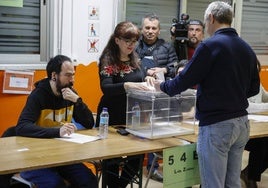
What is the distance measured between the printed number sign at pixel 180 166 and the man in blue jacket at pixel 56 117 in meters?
0.46

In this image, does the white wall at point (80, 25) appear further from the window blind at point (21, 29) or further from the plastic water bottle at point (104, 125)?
the plastic water bottle at point (104, 125)

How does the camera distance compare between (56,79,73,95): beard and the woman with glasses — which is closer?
(56,79,73,95): beard

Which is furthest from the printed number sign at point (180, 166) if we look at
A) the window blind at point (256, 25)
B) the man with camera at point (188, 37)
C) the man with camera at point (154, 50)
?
the window blind at point (256, 25)

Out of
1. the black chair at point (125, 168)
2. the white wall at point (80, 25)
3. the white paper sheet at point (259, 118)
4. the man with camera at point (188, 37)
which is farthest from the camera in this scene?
the man with camera at point (188, 37)

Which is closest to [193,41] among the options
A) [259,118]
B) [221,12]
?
[259,118]

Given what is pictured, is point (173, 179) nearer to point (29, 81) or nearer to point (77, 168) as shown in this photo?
point (77, 168)

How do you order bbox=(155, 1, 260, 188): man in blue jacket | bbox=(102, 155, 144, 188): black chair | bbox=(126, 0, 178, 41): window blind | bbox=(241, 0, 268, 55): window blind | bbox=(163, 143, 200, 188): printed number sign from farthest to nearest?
bbox=(241, 0, 268, 55): window blind → bbox=(126, 0, 178, 41): window blind → bbox=(102, 155, 144, 188): black chair → bbox=(163, 143, 200, 188): printed number sign → bbox=(155, 1, 260, 188): man in blue jacket

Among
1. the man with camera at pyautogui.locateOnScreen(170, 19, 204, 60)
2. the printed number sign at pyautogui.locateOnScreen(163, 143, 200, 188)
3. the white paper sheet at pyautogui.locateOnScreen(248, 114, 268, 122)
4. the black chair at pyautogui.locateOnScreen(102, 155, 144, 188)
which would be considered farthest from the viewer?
the man with camera at pyautogui.locateOnScreen(170, 19, 204, 60)

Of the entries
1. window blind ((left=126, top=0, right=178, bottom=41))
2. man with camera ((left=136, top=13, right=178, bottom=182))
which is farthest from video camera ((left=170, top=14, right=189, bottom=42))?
window blind ((left=126, top=0, right=178, bottom=41))

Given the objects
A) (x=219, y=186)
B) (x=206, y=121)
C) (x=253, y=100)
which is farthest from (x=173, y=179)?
(x=253, y=100)

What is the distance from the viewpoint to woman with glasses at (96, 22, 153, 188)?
285 centimetres

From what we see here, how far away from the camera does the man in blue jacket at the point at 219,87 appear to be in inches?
84.5

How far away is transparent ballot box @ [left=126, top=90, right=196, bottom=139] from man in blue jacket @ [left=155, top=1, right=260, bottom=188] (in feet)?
1.59

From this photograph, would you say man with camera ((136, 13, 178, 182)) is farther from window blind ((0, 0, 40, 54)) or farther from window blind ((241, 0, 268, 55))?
window blind ((241, 0, 268, 55))
